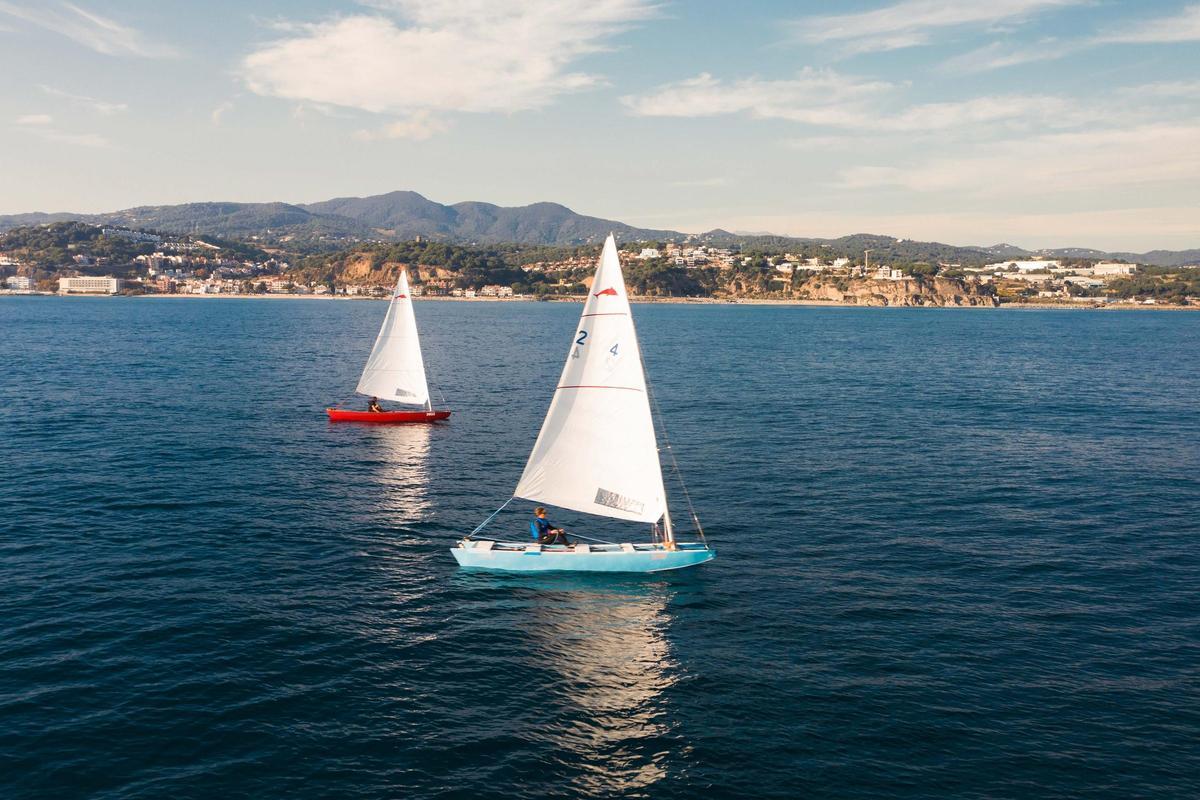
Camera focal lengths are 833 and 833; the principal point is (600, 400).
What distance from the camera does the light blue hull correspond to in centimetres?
3838

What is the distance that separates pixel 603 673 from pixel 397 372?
2088 inches

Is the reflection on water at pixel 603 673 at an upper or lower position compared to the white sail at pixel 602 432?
lower

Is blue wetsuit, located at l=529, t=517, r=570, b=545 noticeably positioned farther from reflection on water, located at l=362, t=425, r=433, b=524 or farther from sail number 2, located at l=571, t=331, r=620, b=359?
reflection on water, located at l=362, t=425, r=433, b=524

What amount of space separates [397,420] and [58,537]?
36.3m

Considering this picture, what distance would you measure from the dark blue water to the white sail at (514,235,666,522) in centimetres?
396

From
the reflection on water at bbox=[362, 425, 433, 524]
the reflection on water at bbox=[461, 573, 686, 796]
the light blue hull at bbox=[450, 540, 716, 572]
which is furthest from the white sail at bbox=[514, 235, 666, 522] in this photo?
the reflection on water at bbox=[362, 425, 433, 524]

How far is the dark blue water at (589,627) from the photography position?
24031 mm

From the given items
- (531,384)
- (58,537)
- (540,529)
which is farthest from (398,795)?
(531,384)

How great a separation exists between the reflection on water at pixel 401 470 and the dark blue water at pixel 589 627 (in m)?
0.44

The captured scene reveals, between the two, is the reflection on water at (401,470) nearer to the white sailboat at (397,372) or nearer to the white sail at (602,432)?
the white sailboat at (397,372)

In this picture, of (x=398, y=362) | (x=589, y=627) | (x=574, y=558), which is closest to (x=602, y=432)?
(x=574, y=558)

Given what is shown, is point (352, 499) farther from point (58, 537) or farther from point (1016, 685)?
point (1016, 685)

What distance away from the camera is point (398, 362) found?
77375 mm

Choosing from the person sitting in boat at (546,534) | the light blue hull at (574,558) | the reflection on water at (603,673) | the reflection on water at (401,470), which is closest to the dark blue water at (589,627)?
the reflection on water at (603,673)
